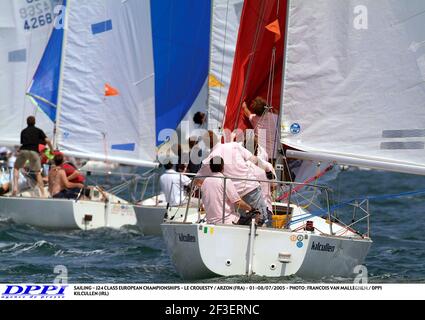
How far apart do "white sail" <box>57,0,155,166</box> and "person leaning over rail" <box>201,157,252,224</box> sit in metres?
9.90

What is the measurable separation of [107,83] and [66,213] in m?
4.15

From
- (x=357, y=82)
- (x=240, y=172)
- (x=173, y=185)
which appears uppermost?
(x=357, y=82)

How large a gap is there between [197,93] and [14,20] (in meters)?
4.72

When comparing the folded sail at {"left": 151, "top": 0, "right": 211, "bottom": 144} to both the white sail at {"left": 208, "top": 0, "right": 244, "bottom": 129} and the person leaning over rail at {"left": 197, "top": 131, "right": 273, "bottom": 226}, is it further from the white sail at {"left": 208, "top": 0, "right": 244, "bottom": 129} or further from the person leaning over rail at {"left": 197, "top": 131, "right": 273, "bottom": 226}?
the person leaning over rail at {"left": 197, "top": 131, "right": 273, "bottom": 226}

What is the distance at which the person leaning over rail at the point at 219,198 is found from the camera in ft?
37.7

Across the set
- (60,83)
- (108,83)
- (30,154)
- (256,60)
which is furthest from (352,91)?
(60,83)

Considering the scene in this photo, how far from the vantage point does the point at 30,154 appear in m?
19.5

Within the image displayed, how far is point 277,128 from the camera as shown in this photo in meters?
13.2

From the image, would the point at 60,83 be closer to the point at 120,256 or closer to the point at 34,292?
the point at 120,256

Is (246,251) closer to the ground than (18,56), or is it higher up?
closer to the ground

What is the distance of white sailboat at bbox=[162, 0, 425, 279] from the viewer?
39.8ft

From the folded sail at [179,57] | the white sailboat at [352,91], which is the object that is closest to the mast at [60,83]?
the folded sail at [179,57]
